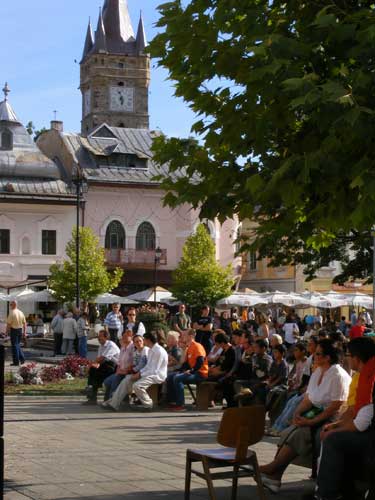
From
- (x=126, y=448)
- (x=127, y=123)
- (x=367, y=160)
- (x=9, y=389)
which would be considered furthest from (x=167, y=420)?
(x=127, y=123)

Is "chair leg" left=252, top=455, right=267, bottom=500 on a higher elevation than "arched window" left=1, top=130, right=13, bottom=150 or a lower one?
lower

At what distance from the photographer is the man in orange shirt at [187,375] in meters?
17.7

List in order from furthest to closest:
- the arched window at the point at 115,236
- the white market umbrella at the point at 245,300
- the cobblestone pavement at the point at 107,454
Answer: the arched window at the point at 115,236, the white market umbrella at the point at 245,300, the cobblestone pavement at the point at 107,454

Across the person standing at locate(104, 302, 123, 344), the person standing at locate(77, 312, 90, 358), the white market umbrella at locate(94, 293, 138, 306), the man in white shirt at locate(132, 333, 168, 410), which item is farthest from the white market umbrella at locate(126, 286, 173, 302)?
Answer: the man in white shirt at locate(132, 333, 168, 410)

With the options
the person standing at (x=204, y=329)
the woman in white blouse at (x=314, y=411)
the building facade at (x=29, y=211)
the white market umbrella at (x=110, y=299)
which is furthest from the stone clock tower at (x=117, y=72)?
the woman in white blouse at (x=314, y=411)

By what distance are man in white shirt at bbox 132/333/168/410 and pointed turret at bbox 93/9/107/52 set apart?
99127 millimetres

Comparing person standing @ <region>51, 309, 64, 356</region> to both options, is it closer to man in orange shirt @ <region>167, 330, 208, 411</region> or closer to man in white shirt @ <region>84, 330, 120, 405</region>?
man in white shirt @ <region>84, 330, 120, 405</region>

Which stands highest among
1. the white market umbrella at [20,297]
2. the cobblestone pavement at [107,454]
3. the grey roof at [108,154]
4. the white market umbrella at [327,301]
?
the grey roof at [108,154]

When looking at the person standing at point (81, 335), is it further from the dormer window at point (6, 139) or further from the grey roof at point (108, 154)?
the dormer window at point (6, 139)

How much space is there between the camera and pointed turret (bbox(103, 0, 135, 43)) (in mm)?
114062

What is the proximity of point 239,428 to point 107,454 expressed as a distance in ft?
12.2

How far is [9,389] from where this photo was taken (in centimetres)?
2075

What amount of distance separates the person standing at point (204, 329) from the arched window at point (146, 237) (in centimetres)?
3945

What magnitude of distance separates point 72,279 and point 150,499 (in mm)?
42523
